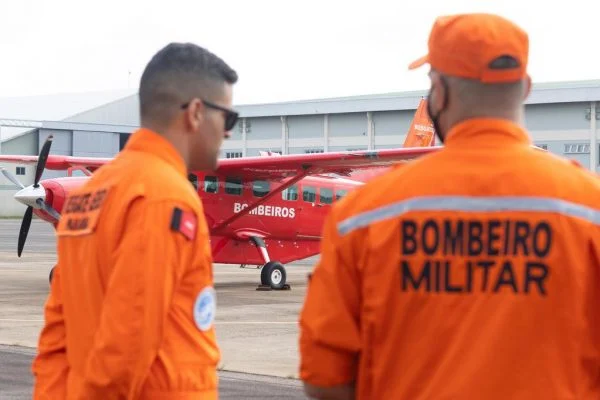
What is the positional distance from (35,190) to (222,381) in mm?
12357

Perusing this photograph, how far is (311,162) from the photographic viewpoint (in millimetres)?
23203

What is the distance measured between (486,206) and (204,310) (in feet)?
3.40

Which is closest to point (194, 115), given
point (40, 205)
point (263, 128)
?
point (40, 205)

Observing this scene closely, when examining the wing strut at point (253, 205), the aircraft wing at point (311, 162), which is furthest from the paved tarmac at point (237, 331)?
the aircraft wing at point (311, 162)

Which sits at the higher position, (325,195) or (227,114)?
(227,114)

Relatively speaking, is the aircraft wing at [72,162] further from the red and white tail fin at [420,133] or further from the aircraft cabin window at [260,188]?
the red and white tail fin at [420,133]

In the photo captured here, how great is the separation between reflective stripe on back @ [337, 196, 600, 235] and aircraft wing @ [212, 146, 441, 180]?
19.8 m

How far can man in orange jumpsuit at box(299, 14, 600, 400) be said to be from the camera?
294cm

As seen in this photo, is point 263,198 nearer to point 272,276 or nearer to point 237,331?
point 272,276

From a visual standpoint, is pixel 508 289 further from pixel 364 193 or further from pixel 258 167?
pixel 258 167

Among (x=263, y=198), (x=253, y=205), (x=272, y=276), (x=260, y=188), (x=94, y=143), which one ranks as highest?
(x=94, y=143)

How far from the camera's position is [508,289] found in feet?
9.66

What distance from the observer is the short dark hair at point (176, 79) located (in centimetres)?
386

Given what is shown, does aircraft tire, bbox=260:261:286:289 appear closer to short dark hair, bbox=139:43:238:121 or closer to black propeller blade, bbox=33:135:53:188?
black propeller blade, bbox=33:135:53:188
